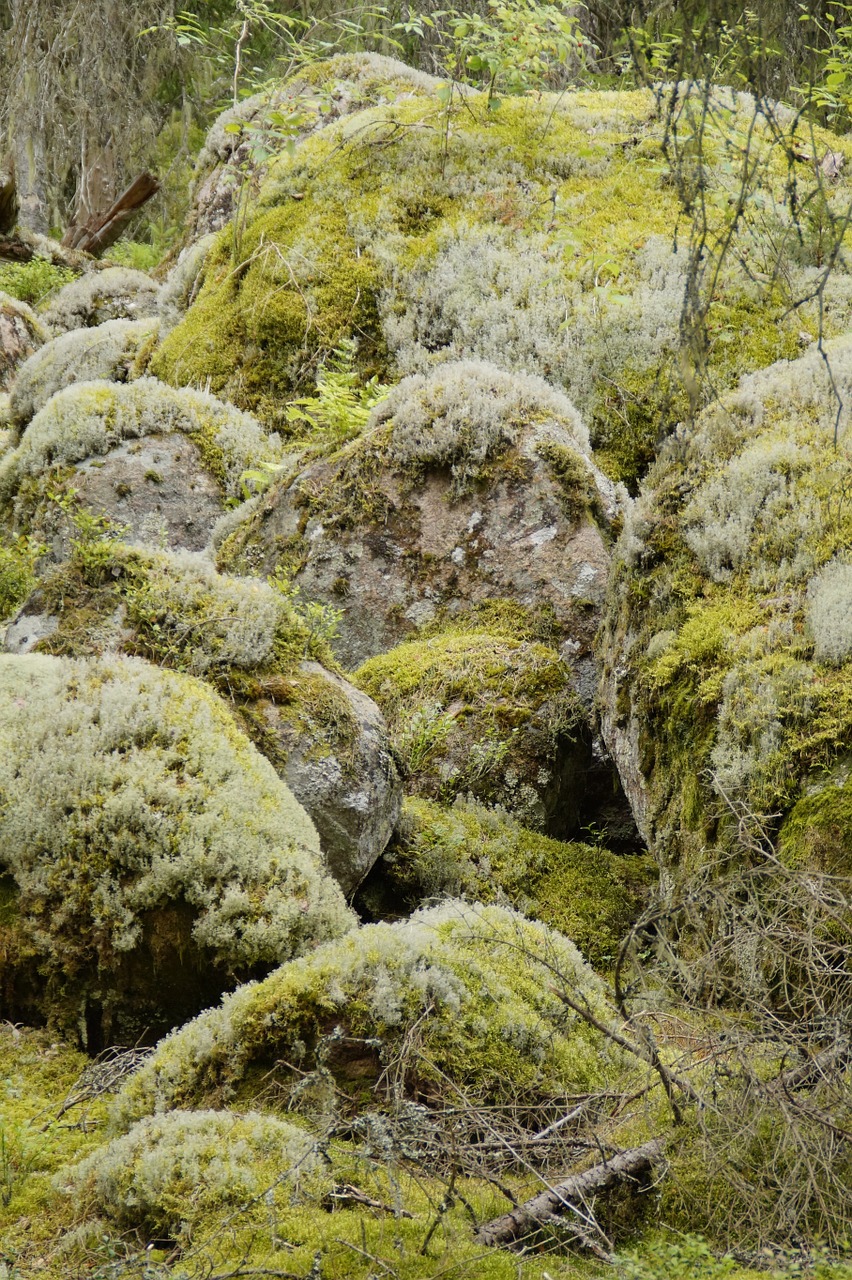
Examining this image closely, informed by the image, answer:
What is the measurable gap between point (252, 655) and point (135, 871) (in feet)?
4.72

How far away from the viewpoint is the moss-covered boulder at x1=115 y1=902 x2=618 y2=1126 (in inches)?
139

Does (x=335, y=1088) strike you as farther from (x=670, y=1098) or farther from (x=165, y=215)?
(x=165, y=215)

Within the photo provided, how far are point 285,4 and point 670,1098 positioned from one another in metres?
18.0

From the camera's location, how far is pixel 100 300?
13.5 m

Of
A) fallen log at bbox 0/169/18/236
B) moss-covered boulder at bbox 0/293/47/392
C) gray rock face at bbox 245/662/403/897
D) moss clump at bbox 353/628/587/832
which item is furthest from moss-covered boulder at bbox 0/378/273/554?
fallen log at bbox 0/169/18/236

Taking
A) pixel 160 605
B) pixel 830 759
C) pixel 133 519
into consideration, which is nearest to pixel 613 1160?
pixel 830 759

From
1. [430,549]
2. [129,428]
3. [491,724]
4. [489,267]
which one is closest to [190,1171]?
[491,724]

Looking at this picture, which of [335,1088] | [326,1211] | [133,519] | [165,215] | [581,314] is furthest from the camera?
[165,215]

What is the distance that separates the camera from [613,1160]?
306 cm

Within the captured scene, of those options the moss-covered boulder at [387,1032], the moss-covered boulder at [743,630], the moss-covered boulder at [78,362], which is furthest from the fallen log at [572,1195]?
the moss-covered boulder at [78,362]

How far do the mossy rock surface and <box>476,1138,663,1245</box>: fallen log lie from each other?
564 centimetres

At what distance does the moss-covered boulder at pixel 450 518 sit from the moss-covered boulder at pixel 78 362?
428cm

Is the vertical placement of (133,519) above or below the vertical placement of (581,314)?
below

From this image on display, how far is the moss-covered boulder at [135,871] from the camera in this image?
4.05 m
